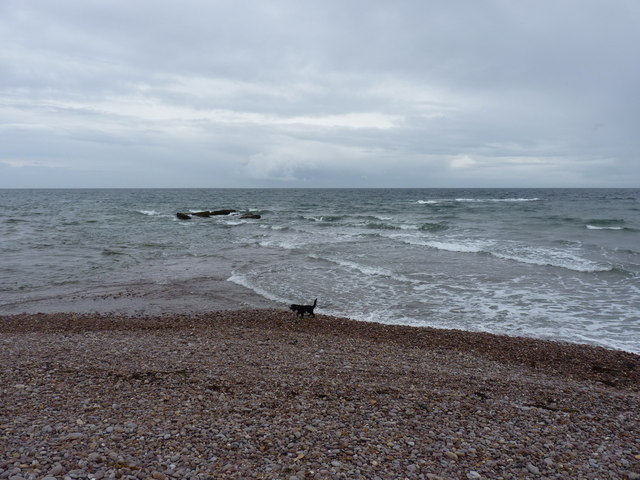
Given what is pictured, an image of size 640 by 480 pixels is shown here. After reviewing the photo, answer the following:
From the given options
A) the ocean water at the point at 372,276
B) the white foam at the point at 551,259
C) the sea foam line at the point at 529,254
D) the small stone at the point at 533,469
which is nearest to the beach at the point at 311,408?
the small stone at the point at 533,469

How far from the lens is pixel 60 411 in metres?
5.23

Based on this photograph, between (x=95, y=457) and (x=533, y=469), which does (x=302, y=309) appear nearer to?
(x=95, y=457)

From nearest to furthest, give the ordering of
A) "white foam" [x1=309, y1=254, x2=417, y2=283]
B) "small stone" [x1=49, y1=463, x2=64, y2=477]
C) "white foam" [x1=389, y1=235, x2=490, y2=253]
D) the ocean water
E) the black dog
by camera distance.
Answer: "small stone" [x1=49, y1=463, x2=64, y2=477] < the black dog < the ocean water < "white foam" [x1=309, y1=254, x2=417, y2=283] < "white foam" [x1=389, y1=235, x2=490, y2=253]

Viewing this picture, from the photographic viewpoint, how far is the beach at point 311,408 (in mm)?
4344

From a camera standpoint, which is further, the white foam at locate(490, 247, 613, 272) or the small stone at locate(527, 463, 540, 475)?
the white foam at locate(490, 247, 613, 272)

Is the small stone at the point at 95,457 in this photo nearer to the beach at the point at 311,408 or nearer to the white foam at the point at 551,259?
the beach at the point at 311,408

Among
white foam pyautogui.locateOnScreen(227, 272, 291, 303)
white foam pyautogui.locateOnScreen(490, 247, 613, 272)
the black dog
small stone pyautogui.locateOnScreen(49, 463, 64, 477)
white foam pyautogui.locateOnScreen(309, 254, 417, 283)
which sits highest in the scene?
small stone pyautogui.locateOnScreen(49, 463, 64, 477)

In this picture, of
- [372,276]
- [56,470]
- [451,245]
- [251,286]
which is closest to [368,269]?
[372,276]

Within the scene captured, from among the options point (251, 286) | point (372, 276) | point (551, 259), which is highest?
point (551, 259)

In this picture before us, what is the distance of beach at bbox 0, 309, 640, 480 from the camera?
4344 mm

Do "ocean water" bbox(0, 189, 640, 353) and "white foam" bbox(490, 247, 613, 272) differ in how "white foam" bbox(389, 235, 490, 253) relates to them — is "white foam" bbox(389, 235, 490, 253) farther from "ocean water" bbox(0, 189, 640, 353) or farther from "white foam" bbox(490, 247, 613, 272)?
"white foam" bbox(490, 247, 613, 272)

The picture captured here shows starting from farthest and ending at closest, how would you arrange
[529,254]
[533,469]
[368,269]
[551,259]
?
[529,254] < [551,259] < [368,269] < [533,469]

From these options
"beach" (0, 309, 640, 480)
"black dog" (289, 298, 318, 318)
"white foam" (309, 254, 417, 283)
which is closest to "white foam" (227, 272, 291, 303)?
"black dog" (289, 298, 318, 318)

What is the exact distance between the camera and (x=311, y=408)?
5570 millimetres
